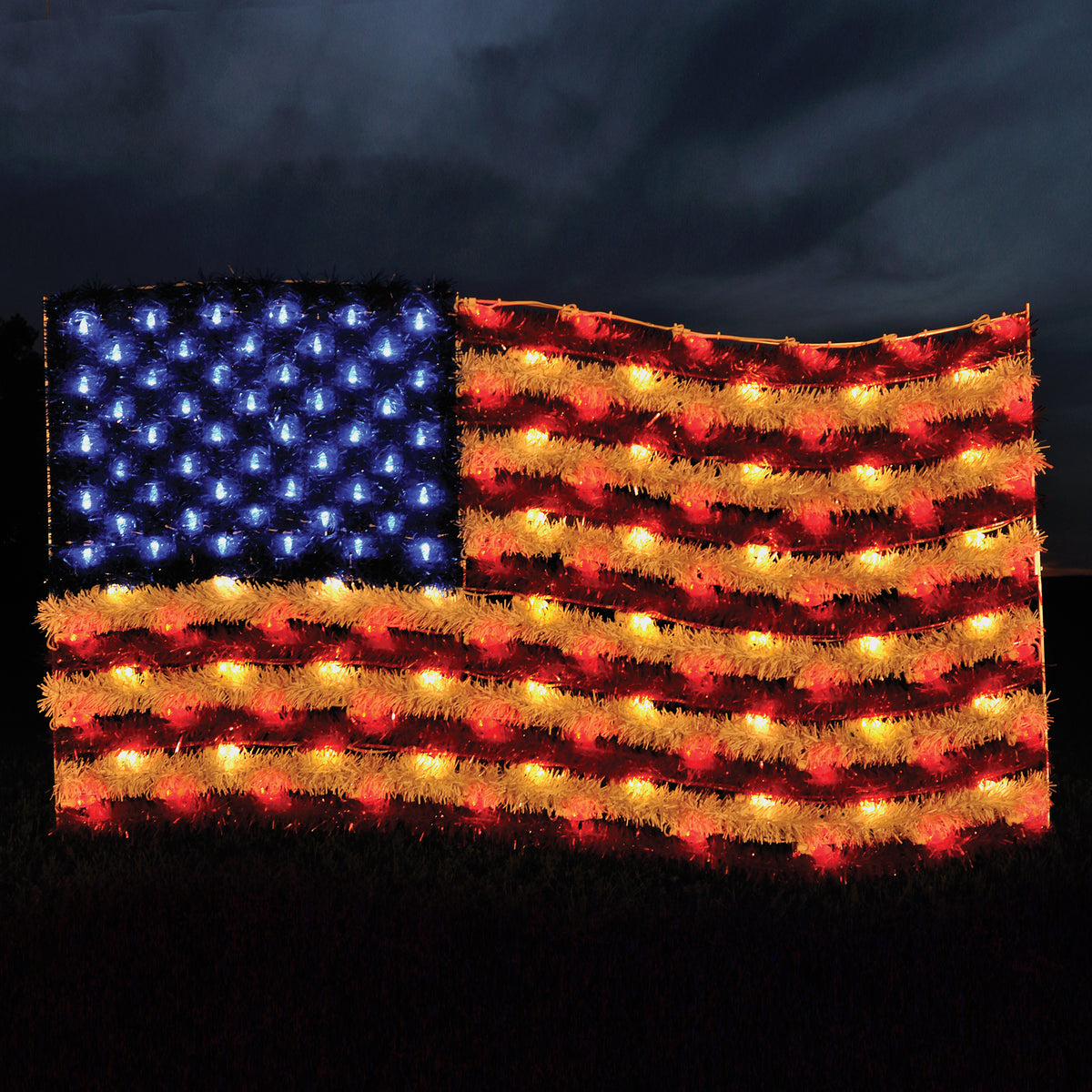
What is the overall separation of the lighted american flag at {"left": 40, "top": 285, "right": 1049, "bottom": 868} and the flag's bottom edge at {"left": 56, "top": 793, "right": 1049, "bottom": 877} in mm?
21

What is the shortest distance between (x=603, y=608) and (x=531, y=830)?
1.29 m

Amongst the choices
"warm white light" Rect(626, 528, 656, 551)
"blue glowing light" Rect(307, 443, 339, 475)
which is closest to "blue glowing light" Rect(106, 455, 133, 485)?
"blue glowing light" Rect(307, 443, 339, 475)

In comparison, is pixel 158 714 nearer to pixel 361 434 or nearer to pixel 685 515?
pixel 361 434

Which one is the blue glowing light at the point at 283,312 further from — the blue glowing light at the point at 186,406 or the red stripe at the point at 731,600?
the red stripe at the point at 731,600

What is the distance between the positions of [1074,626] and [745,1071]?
41.9ft

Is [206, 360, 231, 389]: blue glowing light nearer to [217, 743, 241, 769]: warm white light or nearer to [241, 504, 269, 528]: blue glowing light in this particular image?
[241, 504, 269, 528]: blue glowing light

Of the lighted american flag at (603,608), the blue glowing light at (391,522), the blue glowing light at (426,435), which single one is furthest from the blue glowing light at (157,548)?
the blue glowing light at (426,435)

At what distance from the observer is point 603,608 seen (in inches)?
190

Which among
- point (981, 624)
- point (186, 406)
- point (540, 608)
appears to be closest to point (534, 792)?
point (540, 608)

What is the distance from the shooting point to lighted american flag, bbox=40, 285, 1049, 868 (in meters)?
4.63

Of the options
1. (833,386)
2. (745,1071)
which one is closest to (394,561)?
(833,386)

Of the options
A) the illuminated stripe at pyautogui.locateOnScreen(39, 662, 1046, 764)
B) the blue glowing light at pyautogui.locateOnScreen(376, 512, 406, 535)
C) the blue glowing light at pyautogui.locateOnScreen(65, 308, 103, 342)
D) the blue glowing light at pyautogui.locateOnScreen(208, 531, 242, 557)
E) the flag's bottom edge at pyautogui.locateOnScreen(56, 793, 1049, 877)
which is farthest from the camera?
the blue glowing light at pyautogui.locateOnScreen(65, 308, 103, 342)

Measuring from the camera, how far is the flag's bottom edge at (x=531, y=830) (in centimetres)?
450

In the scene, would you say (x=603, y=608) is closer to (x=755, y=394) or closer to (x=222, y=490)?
(x=755, y=394)
